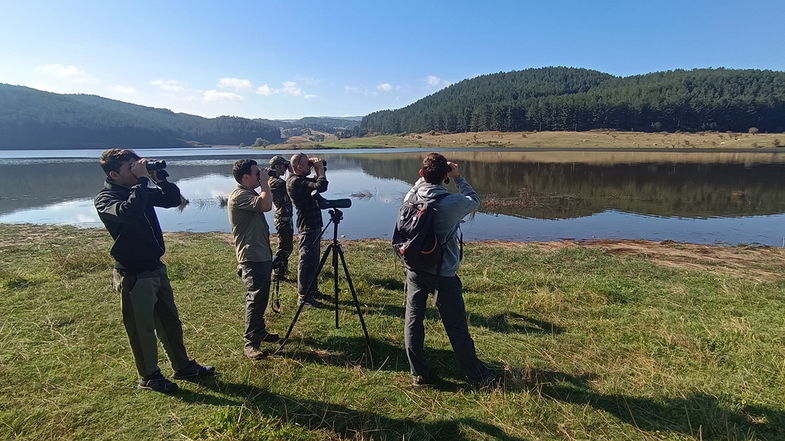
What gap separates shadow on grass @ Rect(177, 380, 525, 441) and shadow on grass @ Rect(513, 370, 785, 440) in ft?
3.02

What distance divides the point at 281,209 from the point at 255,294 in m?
2.60

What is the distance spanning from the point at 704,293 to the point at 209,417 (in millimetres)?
7837

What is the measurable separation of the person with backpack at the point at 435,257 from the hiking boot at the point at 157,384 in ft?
7.69

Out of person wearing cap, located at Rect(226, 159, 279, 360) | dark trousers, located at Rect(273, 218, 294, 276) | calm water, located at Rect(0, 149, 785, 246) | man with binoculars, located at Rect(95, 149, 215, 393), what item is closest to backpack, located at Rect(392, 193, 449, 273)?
person wearing cap, located at Rect(226, 159, 279, 360)

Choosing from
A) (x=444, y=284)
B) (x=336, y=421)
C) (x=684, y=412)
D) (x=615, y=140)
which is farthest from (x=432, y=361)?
(x=615, y=140)

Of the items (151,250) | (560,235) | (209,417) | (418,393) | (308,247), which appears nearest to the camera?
(209,417)

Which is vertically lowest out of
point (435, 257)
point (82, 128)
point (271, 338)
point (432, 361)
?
point (432, 361)

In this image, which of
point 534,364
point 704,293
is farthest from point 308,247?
point 704,293

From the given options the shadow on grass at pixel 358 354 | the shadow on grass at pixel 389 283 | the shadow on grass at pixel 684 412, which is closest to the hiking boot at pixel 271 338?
the shadow on grass at pixel 358 354

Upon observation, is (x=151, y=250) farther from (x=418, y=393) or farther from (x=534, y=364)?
(x=534, y=364)

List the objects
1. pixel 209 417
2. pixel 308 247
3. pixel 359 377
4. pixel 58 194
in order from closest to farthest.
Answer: pixel 209 417 → pixel 359 377 → pixel 308 247 → pixel 58 194

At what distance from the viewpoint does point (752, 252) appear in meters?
11.3

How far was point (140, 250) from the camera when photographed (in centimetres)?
361

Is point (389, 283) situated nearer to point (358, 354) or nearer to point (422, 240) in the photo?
point (358, 354)
